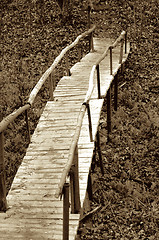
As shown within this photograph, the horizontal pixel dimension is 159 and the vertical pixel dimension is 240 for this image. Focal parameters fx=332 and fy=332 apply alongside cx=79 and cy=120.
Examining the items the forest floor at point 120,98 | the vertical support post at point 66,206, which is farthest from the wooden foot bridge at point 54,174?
the forest floor at point 120,98

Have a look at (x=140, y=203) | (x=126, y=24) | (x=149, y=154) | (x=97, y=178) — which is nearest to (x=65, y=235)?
(x=140, y=203)

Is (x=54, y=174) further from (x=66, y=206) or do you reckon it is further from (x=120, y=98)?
(x=120, y=98)

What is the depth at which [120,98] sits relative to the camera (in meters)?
13.7

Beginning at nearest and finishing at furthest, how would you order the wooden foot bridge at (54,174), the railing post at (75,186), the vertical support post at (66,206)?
the vertical support post at (66,206)
the wooden foot bridge at (54,174)
the railing post at (75,186)

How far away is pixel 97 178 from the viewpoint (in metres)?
10.5

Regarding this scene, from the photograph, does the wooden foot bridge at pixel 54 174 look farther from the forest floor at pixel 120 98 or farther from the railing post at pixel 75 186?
the forest floor at pixel 120 98

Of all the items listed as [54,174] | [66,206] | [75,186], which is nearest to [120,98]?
[54,174]

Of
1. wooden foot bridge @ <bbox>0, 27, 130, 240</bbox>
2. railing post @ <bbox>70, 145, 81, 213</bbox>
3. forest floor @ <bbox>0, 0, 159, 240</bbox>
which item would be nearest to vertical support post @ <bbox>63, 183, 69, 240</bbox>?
wooden foot bridge @ <bbox>0, 27, 130, 240</bbox>

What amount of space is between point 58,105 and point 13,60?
318 inches

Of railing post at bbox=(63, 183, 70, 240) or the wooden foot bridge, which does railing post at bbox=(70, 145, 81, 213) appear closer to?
the wooden foot bridge

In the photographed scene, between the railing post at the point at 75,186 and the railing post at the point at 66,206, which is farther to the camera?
the railing post at the point at 75,186

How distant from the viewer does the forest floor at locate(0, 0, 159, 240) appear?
9.31 m

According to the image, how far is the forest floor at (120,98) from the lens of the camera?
9.31 meters

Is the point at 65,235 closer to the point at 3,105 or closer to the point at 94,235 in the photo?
the point at 94,235
